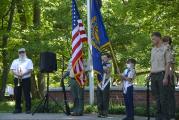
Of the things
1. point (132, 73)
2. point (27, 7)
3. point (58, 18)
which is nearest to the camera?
point (132, 73)

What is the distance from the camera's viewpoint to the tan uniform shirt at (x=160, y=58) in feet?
37.8

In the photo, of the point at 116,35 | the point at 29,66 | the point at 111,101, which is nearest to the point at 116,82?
the point at 116,35

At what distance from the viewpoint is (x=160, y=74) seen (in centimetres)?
1158

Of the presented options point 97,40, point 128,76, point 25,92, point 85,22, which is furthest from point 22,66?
point 85,22

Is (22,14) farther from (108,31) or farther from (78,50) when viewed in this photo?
(78,50)

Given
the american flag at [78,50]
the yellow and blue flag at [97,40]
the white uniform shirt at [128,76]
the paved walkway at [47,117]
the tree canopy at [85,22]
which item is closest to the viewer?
the white uniform shirt at [128,76]

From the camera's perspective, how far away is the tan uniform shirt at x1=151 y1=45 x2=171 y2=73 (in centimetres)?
1151

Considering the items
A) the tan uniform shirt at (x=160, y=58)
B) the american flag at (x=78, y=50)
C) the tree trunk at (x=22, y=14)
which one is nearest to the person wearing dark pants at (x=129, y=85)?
the tan uniform shirt at (x=160, y=58)

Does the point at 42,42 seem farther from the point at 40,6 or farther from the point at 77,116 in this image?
the point at 77,116

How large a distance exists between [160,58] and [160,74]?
386 mm

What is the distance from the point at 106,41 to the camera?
558 inches

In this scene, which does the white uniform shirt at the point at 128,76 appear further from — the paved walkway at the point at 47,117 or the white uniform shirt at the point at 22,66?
the white uniform shirt at the point at 22,66

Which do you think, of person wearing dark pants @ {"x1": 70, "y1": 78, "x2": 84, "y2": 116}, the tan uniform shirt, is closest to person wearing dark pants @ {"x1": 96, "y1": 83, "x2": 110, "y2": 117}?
person wearing dark pants @ {"x1": 70, "y1": 78, "x2": 84, "y2": 116}

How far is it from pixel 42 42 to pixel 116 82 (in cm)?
801
